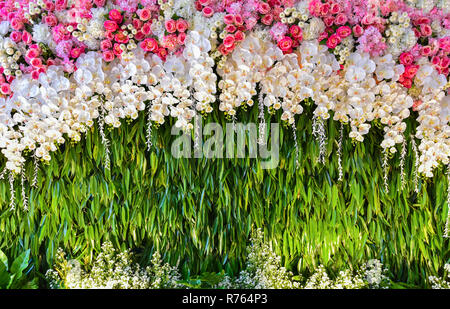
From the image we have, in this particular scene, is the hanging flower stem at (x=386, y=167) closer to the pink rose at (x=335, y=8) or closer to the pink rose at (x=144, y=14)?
the pink rose at (x=335, y=8)

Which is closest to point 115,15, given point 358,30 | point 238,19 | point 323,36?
point 238,19

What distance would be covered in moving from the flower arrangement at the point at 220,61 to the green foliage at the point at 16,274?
40 cm

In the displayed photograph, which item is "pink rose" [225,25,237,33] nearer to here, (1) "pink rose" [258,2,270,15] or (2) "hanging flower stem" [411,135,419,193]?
(1) "pink rose" [258,2,270,15]

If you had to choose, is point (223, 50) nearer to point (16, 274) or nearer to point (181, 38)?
point (181, 38)

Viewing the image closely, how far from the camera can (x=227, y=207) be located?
152 centimetres

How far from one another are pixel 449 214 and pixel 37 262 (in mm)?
1787

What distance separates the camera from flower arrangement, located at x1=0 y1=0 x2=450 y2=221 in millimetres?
1308

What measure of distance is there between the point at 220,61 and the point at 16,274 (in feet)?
4.00

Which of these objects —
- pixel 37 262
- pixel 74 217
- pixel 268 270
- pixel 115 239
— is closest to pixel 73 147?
pixel 74 217

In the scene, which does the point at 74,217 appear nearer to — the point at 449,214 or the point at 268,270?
the point at 268,270

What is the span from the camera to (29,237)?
5.05 ft

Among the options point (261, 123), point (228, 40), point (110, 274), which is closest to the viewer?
point (228, 40)

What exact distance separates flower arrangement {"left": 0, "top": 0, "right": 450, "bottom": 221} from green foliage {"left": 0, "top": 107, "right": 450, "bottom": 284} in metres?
0.15

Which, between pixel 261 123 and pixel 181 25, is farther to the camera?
pixel 261 123
